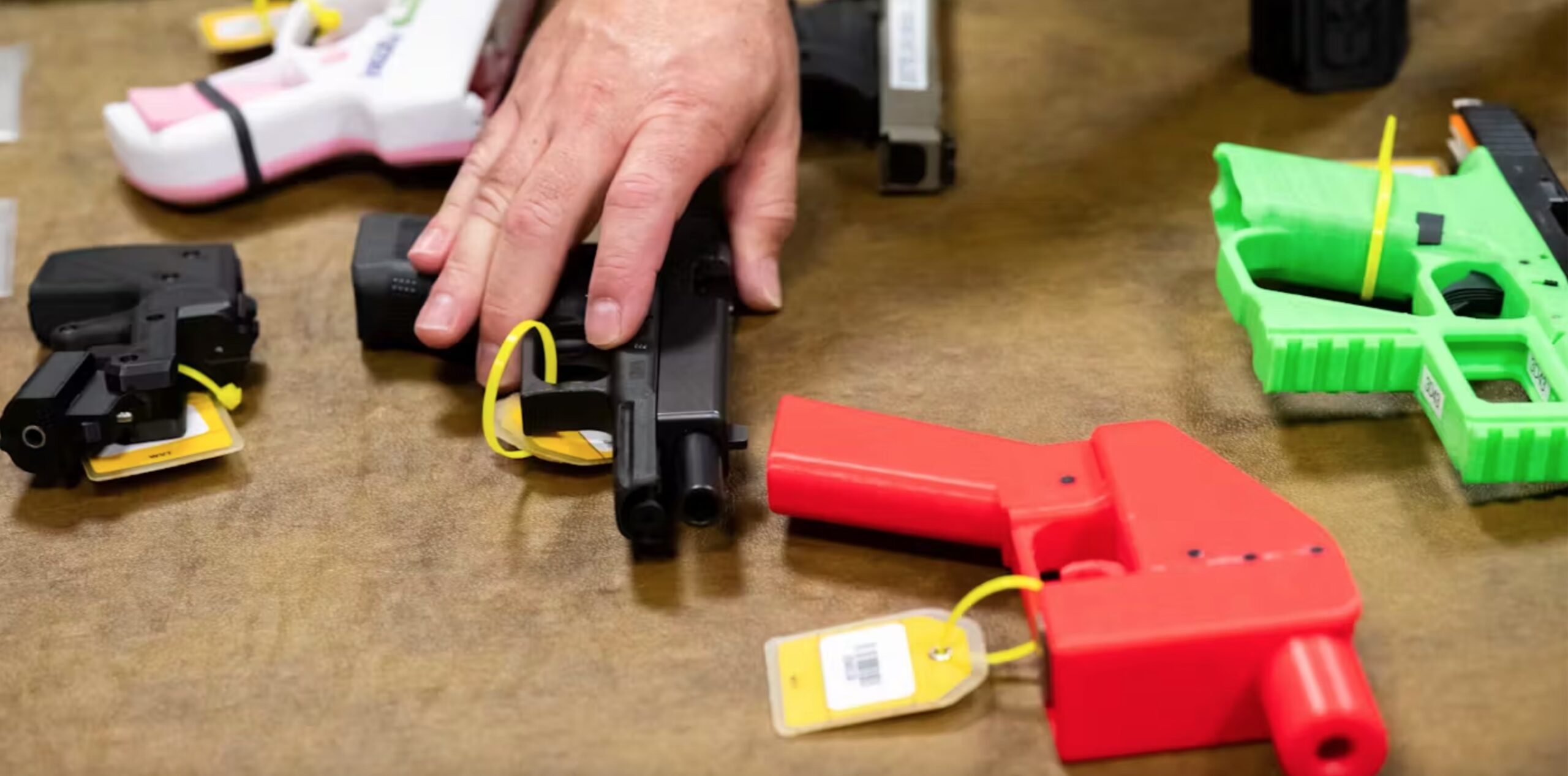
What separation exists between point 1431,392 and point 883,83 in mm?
479

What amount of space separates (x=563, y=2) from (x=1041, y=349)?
0.43m

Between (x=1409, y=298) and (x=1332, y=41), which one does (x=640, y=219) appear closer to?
(x=1409, y=298)

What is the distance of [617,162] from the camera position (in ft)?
3.02

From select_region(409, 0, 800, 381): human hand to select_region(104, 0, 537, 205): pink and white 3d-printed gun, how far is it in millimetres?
91

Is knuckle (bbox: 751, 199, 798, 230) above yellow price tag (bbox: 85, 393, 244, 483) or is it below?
above

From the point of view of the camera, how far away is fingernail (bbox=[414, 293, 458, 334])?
899 mm

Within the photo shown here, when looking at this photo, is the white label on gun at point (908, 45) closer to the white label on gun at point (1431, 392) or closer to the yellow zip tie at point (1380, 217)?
the yellow zip tie at point (1380, 217)

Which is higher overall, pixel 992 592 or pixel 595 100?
pixel 595 100

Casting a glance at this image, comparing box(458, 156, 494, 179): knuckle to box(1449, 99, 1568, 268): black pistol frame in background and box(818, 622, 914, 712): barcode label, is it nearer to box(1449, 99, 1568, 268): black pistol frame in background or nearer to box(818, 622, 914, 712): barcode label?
box(818, 622, 914, 712): barcode label

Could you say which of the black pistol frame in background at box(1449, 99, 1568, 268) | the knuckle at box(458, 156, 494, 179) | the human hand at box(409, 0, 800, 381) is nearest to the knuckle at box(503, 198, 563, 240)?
the human hand at box(409, 0, 800, 381)

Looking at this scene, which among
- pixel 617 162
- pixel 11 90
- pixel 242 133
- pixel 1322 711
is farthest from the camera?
pixel 11 90

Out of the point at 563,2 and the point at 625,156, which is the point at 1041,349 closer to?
the point at 625,156

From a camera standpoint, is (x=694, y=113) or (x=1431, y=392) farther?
(x=694, y=113)

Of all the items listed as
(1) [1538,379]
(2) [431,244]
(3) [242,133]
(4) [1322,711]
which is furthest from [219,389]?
(1) [1538,379]
